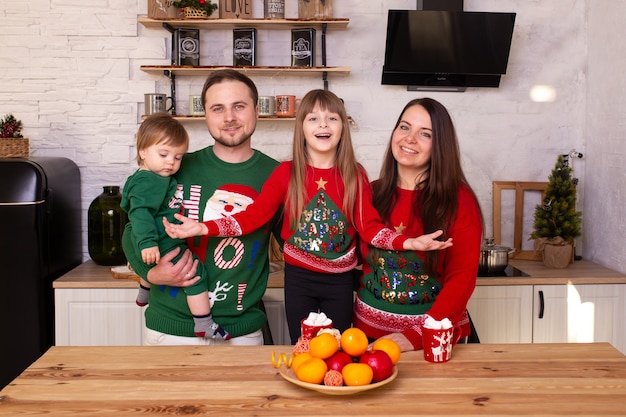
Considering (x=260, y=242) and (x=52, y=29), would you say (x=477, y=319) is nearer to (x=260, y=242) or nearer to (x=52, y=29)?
(x=260, y=242)

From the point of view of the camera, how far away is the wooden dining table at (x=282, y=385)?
1470 millimetres

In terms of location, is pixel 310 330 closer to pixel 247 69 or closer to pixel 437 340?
pixel 437 340

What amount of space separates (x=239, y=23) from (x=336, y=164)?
62.9 inches

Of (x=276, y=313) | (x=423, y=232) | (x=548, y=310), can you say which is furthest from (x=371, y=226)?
(x=548, y=310)

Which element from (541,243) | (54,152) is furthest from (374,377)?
(54,152)

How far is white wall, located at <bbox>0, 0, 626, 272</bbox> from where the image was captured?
11.9 ft

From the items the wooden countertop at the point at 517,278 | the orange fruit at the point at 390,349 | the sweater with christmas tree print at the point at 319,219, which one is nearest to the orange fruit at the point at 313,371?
the orange fruit at the point at 390,349

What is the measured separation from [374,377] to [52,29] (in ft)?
9.47

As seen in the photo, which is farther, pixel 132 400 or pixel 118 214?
pixel 118 214

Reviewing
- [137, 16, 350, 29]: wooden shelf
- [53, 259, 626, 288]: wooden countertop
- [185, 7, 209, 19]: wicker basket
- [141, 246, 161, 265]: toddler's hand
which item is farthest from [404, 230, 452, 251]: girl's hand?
[185, 7, 209, 19]: wicker basket

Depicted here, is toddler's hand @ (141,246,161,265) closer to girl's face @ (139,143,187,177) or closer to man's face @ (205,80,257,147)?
girl's face @ (139,143,187,177)

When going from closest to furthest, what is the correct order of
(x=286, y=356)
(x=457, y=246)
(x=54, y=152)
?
(x=286, y=356) → (x=457, y=246) → (x=54, y=152)

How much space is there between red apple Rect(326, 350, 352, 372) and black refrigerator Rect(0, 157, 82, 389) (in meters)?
2.04

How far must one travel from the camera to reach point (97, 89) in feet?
12.0
